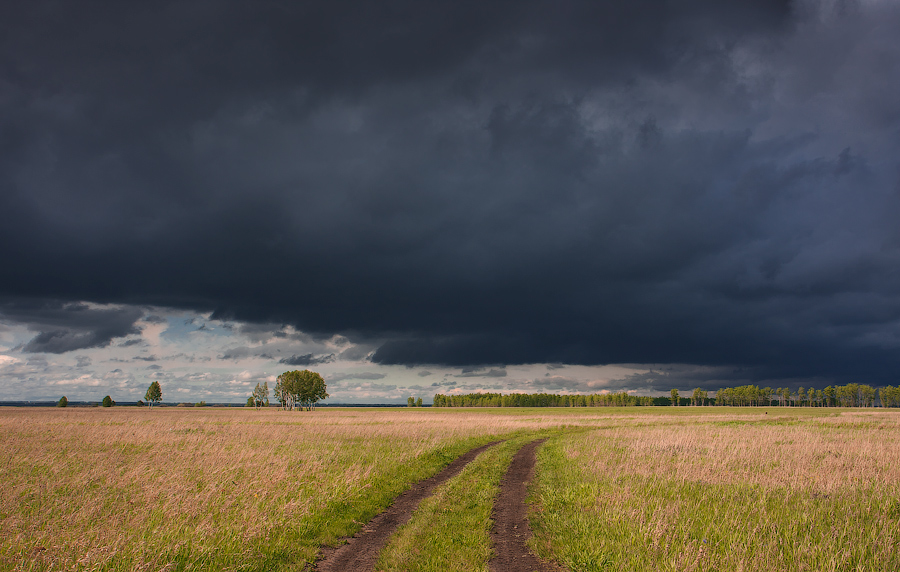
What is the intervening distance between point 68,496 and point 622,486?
1696 centimetres

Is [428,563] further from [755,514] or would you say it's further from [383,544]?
[755,514]

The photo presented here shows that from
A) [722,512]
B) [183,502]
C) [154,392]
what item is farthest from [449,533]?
[154,392]

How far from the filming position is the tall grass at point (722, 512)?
322 inches

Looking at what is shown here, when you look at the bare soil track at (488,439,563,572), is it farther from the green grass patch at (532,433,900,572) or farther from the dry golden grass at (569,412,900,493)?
the dry golden grass at (569,412,900,493)

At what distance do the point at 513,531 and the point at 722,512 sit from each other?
5.93 metres

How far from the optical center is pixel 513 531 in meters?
10.0

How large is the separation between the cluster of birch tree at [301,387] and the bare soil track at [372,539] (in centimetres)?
13323

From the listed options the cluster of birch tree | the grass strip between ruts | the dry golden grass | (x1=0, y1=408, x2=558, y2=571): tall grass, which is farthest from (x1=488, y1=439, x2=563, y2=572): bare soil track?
the cluster of birch tree

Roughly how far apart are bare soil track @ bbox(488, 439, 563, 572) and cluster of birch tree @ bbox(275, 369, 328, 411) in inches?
5228

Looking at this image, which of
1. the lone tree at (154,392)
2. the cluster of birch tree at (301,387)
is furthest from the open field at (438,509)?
the lone tree at (154,392)

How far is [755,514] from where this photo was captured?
11.1m

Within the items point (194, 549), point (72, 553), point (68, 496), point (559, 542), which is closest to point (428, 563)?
point (559, 542)

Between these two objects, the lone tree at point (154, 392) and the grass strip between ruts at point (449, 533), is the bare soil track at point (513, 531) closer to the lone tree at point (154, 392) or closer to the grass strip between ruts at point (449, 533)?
the grass strip between ruts at point (449, 533)

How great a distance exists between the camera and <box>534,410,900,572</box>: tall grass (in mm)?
8172
